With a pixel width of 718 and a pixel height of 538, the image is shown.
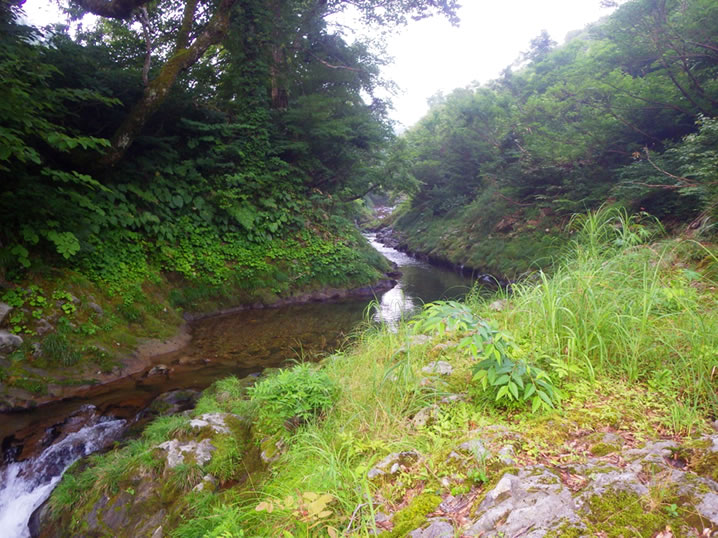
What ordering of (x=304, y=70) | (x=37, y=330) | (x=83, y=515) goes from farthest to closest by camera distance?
(x=304, y=70)
(x=37, y=330)
(x=83, y=515)

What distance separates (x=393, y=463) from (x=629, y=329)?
192 cm

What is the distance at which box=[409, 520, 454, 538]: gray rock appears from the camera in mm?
1434

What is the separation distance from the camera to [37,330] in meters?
4.75

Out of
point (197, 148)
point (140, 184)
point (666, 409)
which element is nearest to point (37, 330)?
point (140, 184)

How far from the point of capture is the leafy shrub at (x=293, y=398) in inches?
110

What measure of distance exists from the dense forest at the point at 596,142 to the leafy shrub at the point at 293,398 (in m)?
3.19

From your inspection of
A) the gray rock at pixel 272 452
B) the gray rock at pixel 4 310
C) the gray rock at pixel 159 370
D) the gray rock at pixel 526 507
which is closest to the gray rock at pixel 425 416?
the gray rock at pixel 526 507

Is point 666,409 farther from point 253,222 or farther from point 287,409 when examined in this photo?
point 253,222

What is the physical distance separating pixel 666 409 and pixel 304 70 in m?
12.8

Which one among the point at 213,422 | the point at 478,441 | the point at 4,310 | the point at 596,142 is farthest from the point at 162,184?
the point at 596,142

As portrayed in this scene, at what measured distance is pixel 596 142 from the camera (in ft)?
29.9

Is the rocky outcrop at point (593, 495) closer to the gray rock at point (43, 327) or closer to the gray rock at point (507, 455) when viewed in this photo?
the gray rock at point (507, 455)

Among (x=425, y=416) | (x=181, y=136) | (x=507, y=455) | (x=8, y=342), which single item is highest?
(x=181, y=136)

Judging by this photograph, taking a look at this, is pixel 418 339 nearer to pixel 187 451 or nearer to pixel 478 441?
pixel 478 441
